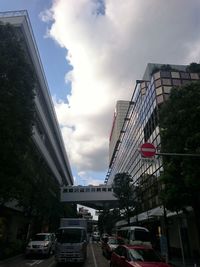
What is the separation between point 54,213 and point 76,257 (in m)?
33.2

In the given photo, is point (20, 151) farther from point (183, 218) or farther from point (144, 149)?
point (183, 218)

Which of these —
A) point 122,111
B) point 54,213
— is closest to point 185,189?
point 54,213

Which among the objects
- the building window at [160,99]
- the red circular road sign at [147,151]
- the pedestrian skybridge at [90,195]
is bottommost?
the red circular road sign at [147,151]

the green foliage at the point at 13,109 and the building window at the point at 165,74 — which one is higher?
the building window at the point at 165,74

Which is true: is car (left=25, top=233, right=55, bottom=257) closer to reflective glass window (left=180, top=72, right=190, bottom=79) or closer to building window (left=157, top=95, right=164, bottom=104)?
building window (left=157, top=95, right=164, bottom=104)

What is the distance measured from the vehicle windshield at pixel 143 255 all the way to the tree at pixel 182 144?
5160mm

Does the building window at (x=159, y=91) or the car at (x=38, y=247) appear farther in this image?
the building window at (x=159, y=91)

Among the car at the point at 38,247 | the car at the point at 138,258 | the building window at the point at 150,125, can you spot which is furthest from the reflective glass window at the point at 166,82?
the car at the point at 138,258

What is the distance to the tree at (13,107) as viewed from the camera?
14.5 m

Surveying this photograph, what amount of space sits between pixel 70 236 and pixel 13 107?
883 centimetres

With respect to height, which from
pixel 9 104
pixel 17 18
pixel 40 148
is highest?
pixel 17 18

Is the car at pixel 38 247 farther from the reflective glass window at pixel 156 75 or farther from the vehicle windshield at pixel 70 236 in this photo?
the reflective glass window at pixel 156 75

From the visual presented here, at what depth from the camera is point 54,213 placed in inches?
1897

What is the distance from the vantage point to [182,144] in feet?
55.8
